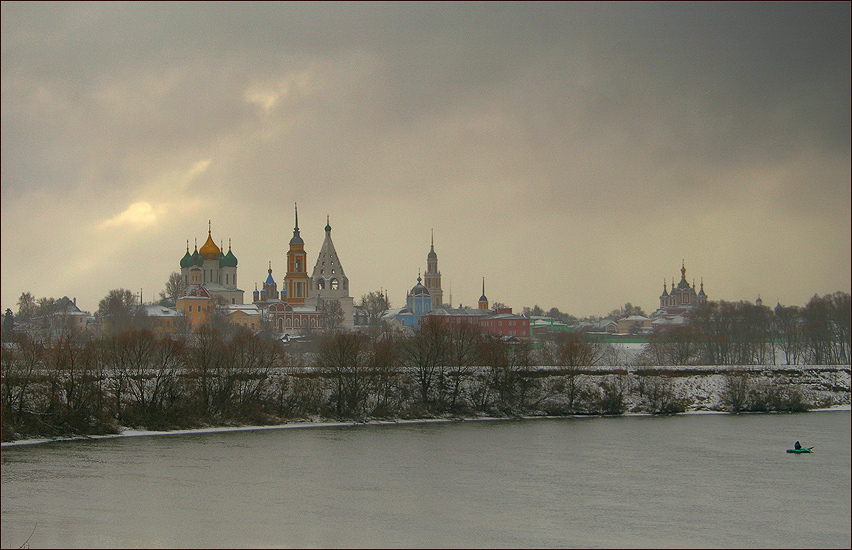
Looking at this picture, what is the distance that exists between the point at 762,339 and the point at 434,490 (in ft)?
151

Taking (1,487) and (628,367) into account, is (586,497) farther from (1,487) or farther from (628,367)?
(628,367)

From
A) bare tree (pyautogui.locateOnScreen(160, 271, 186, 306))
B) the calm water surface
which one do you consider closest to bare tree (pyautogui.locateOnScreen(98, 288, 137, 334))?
bare tree (pyautogui.locateOnScreen(160, 271, 186, 306))

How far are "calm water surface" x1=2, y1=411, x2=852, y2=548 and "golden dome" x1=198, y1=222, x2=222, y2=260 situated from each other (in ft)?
223

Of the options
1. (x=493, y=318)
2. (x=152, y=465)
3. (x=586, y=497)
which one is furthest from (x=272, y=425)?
(x=493, y=318)

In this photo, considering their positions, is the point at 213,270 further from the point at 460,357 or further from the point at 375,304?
the point at 460,357

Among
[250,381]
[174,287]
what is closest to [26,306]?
[174,287]

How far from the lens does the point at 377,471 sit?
24.9m

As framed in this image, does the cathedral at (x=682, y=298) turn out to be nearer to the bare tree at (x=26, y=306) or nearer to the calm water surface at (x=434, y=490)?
the bare tree at (x=26, y=306)

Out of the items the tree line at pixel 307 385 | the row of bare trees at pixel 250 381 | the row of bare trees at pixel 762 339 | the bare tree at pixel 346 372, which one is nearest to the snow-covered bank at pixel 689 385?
the tree line at pixel 307 385

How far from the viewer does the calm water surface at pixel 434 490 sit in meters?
17.8

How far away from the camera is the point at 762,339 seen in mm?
63562

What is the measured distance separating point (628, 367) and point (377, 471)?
74.0ft

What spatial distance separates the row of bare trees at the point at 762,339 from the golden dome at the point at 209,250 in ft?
154

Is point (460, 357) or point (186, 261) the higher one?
point (186, 261)
